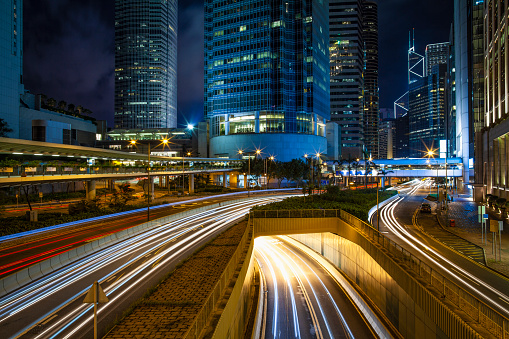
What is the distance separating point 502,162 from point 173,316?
5779 centimetres

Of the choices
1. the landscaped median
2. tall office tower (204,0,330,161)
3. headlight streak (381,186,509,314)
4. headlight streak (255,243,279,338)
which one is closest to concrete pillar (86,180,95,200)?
headlight streak (255,243,279,338)

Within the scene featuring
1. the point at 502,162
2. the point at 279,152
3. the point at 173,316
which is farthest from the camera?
the point at 279,152

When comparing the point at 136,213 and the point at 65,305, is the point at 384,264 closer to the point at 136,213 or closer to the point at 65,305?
the point at 65,305

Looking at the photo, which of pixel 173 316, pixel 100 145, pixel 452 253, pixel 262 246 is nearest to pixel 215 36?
pixel 100 145

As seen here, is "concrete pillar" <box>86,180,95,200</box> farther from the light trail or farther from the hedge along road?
the light trail

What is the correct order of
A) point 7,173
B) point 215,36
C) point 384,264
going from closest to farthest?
1. point 384,264
2. point 7,173
3. point 215,36

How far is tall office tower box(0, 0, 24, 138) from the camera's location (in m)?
76.4

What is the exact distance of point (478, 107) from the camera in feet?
248

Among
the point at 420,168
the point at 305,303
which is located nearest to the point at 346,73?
the point at 420,168

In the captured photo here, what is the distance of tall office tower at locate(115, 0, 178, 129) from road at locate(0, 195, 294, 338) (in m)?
184

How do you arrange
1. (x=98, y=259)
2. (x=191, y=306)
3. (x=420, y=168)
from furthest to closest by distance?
(x=420, y=168), (x=98, y=259), (x=191, y=306)

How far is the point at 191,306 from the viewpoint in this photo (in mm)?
12602

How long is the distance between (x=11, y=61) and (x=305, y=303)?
3719 inches

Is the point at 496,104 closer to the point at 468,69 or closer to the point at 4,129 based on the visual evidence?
the point at 468,69
